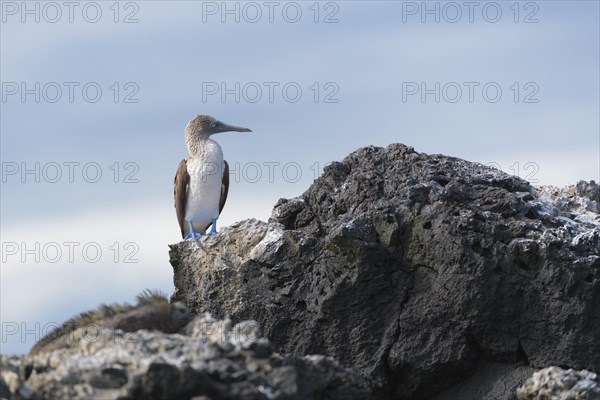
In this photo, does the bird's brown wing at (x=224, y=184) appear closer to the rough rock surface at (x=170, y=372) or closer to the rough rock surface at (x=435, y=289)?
the rough rock surface at (x=435, y=289)

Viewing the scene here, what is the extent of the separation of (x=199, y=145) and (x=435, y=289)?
6195mm

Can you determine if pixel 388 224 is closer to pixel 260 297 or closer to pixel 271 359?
pixel 260 297

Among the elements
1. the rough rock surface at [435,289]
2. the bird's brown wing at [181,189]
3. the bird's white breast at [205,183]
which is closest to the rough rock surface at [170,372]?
the rough rock surface at [435,289]

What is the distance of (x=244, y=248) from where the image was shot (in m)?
14.6

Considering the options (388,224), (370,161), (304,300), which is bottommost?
(304,300)

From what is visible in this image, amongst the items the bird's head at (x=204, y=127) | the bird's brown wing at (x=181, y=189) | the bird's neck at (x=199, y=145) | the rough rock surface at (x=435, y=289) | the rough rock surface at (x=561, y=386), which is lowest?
the rough rock surface at (x=561, y=386)

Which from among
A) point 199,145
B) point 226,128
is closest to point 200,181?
point 199,145

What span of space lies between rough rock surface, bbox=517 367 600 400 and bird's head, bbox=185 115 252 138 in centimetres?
828

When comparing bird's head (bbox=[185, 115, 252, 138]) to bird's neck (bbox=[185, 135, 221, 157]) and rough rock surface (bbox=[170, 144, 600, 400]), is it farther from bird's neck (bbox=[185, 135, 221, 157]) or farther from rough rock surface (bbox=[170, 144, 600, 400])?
rough rock surface (bbox=[170, 144, 600, 400])

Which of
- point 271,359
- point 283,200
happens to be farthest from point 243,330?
point 283,200

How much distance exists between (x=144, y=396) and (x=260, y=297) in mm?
5246

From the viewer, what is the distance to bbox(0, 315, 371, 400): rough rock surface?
30.1ft

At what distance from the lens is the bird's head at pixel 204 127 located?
18.6 m

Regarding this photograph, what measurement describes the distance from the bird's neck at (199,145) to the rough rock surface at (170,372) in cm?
815
